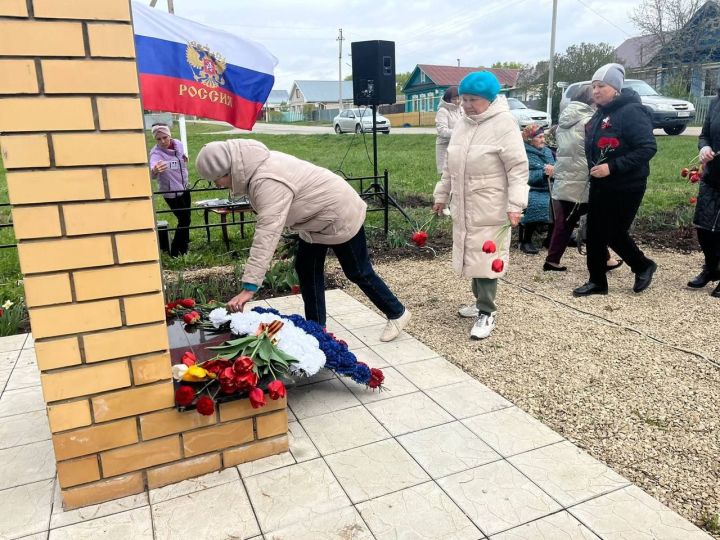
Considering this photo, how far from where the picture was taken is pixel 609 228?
14.3 feet

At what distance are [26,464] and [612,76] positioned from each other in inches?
166

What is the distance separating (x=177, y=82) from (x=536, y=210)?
3645 millimetres

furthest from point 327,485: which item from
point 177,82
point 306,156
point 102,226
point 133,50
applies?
point 306,156

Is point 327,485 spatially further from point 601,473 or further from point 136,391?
point 601,473

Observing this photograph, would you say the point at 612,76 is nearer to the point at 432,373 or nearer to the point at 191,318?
the point at 432,373

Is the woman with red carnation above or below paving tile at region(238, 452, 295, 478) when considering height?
above

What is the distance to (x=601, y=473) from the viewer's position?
7.52 ft

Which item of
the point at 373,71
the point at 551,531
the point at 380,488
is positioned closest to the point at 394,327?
the point at 380,488

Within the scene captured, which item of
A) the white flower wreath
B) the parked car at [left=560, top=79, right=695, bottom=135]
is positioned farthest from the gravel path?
the parked car at [left=560, top=79, right=695, bottom=135]

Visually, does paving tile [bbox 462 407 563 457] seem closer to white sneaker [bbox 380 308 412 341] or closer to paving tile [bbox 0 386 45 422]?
white sneaker [bbox 380 308 412 341]

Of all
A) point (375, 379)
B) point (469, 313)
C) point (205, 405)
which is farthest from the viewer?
point (469, 313)

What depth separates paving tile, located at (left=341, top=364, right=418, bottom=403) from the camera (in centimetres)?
296

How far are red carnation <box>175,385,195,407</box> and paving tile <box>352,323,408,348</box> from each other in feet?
5.52

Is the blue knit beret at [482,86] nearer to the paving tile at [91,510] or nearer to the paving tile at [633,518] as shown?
the paving tile at [633,518]
